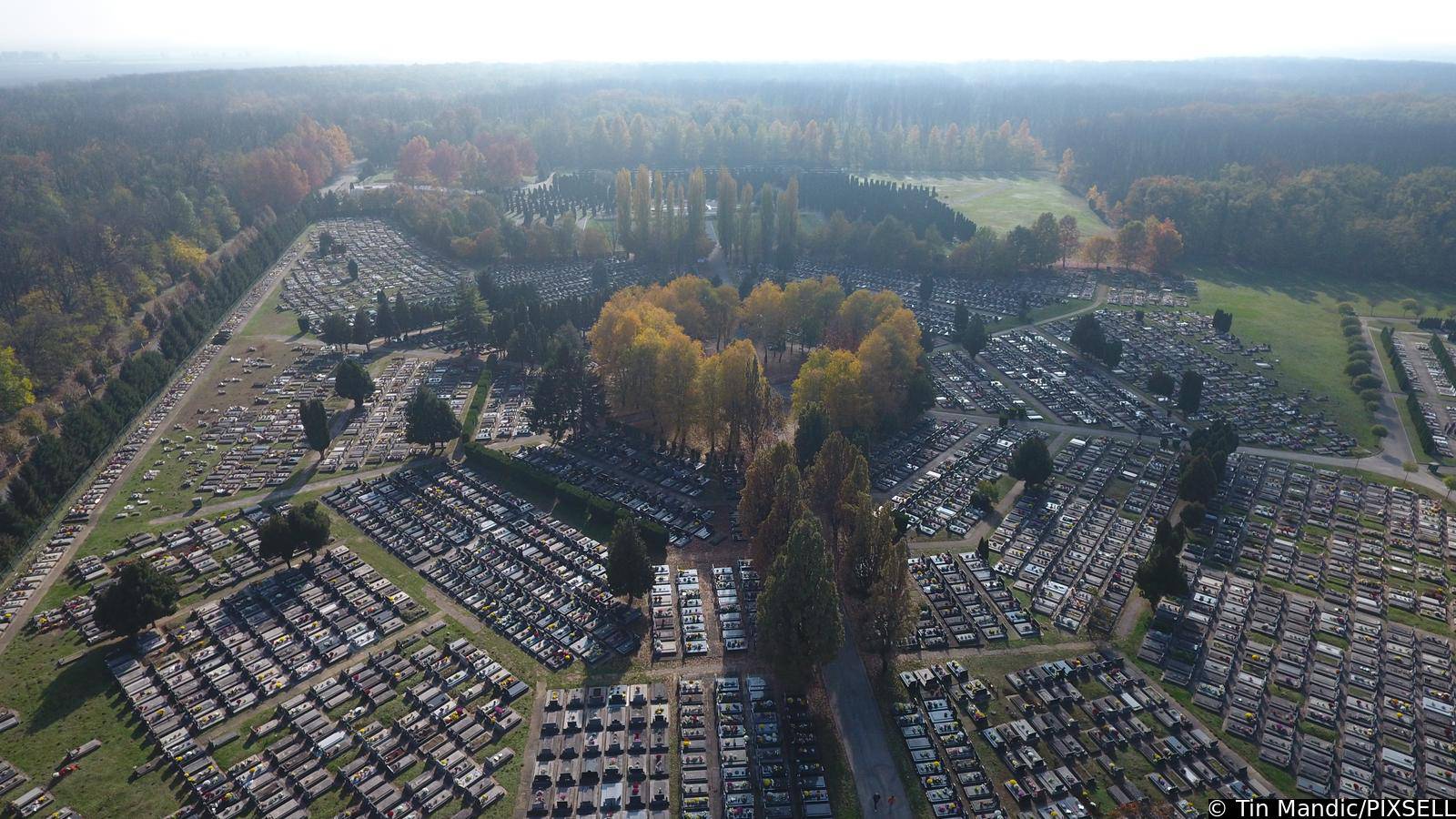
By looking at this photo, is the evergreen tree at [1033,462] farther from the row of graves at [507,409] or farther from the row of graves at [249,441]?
the row of graves at [249,441]

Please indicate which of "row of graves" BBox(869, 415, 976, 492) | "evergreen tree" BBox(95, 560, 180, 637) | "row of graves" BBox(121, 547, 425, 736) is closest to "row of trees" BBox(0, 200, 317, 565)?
"evergreen tree" BBox(95, 560, 180, 637)

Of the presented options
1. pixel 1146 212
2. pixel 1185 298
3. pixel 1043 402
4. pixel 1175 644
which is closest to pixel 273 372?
pixel 1043 402

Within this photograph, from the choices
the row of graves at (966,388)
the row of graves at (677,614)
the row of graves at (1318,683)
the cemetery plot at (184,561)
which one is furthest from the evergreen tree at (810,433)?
the cemetery plot at (184,561)

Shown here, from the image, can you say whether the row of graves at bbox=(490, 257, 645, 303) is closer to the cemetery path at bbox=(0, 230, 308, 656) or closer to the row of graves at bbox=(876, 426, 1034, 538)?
the cemetery path at bbox=(0, 230, 308, 656)

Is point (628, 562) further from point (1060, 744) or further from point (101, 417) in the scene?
point (101, 417)

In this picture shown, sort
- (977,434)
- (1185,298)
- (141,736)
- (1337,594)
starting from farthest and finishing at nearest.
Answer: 1. (1185,298)
2. (977,434)
3. (1337,594)
4. (141,736)

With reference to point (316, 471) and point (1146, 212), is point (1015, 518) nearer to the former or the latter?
point (316, 471)

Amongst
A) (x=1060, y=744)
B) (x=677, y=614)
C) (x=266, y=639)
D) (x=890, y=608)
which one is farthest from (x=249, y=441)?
(x=1060, y=744)
